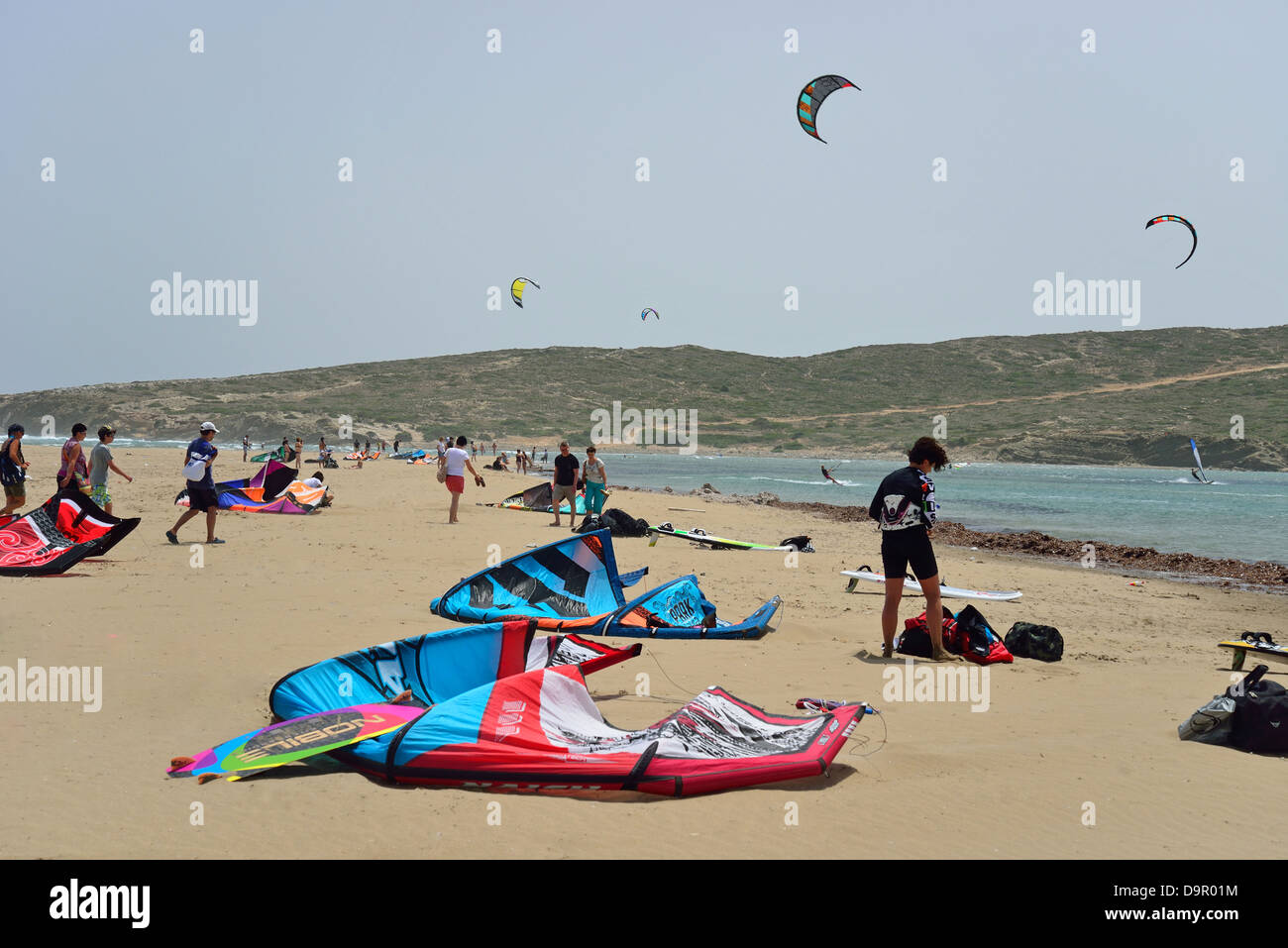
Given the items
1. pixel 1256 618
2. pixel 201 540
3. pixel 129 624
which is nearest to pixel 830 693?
pixel 129 624

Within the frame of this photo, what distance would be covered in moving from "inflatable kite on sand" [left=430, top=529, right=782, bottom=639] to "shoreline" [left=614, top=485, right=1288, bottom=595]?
33.6ft

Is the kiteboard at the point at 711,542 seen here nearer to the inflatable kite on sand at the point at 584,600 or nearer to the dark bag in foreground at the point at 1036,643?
the inflatable kite on sand at the point at 584,600

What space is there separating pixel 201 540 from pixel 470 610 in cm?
628

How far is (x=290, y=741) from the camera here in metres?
4.11

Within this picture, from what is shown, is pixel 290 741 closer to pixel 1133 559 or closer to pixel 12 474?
pixel 12 474

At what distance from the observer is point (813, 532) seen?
19.2 m

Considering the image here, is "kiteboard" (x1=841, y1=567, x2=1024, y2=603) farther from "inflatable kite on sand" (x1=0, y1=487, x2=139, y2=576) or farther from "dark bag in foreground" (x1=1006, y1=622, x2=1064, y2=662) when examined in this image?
"inflatable kite on sand" (x1=0, y1=487, x2=139, y2=576)

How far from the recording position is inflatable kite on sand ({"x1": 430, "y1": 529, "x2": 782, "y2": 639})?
7547 millimetres

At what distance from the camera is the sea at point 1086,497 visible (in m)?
21.1

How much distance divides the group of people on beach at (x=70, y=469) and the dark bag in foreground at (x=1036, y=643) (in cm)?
972

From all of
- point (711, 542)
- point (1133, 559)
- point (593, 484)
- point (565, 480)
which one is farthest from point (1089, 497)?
point (565, 480)

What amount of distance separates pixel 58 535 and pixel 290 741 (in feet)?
24.1

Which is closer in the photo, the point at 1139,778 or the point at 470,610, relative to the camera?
the point at 1139,778

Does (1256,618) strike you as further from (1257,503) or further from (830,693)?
(1257,503)
